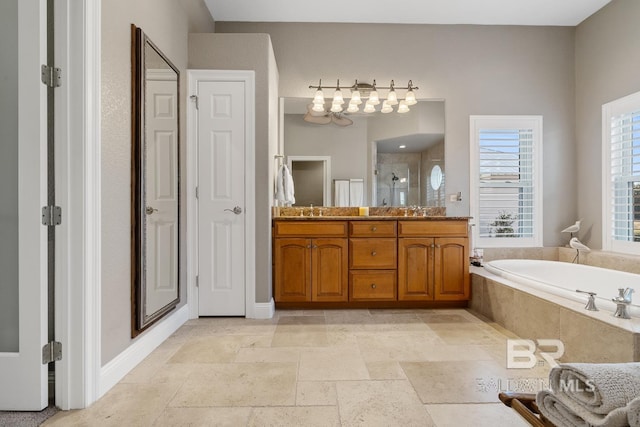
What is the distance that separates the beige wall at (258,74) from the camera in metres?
2.88

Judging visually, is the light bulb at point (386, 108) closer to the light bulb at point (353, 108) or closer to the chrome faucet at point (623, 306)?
the light bulb at point (353, 108)

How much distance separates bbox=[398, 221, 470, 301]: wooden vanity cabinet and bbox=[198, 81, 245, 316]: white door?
151 centimetres

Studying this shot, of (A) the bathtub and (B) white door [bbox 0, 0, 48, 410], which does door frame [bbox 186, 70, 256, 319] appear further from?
(A) the bathtub

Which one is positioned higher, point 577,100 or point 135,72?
point 577,100

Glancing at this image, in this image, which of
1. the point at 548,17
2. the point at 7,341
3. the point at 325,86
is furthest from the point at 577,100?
the point at 7,341

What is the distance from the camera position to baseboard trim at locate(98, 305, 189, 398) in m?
1.71

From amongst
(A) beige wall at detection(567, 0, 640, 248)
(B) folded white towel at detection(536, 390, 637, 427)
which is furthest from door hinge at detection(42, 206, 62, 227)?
(A) beige wall at detection(567, 0, 640, 248)

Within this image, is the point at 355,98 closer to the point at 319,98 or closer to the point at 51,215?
the point at 319,98

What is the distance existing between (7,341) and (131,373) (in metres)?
0.61

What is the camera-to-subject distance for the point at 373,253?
121 inches

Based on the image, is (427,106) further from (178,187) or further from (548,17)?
(178,187)

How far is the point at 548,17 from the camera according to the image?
3498 mm

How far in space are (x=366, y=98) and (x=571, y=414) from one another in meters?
3.32

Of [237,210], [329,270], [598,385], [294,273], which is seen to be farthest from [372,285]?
[598,385]
